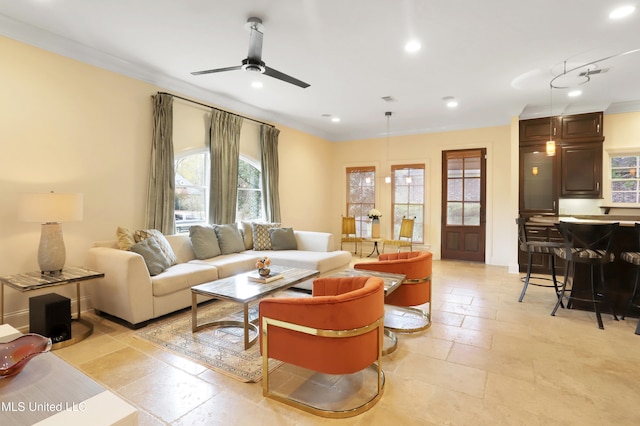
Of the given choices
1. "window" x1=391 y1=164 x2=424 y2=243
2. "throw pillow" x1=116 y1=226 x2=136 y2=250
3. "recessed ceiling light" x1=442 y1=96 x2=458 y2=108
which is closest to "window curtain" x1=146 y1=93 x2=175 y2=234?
"throw pillow" x1=116 y1=226 x2=136 y2=250

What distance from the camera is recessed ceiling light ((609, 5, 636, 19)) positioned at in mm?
2764

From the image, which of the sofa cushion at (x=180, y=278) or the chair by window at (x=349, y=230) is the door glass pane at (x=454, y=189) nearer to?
the chair by window at (x=349, y=230)

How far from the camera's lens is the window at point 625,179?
545cm

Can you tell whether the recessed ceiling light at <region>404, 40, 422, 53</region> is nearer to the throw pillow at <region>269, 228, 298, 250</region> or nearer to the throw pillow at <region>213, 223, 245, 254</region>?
the throw pillow at <region>269, 228, 298, 250</region>

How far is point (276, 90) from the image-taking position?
4910 mm

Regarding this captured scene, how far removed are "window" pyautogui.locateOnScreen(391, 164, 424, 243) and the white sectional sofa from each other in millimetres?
3458

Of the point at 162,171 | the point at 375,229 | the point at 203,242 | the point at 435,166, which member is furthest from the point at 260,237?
the point at 435,166

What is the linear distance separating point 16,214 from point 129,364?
6.59 feet

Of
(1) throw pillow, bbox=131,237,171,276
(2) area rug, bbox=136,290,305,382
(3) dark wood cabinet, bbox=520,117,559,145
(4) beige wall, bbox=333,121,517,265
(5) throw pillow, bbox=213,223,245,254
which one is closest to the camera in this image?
(2) area rug, bbox=136,290,305,382

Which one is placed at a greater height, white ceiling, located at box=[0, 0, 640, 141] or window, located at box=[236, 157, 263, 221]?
white ceiling, located at box=[0, 0, 640, 141]

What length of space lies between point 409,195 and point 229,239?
4.32 meters

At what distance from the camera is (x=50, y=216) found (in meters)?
2.95

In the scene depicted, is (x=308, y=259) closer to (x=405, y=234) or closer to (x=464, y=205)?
(x=405, y=234)

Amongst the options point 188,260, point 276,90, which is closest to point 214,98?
point 276,90
